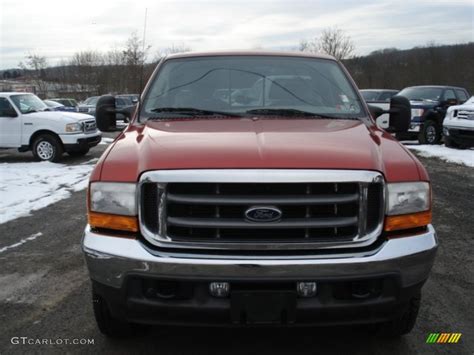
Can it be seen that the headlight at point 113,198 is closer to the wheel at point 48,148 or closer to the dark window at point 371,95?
the wheel at point 48,148

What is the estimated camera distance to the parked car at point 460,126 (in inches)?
495

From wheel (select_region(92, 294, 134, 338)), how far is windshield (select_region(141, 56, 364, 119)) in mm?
1420

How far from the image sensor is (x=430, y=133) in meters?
15.1

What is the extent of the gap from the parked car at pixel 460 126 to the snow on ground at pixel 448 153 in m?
0.27

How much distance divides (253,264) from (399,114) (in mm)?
2435

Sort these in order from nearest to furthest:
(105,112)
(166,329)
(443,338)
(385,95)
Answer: (443,338) < (166,329) < (105,112) < (385,95)

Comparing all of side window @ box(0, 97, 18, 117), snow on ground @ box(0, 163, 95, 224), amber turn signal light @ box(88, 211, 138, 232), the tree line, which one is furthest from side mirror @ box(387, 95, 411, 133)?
the tree line

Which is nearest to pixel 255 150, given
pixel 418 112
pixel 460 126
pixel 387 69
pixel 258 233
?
pixel 258 233

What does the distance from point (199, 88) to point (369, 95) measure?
15651mm

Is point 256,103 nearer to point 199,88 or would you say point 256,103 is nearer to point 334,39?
point 199,88

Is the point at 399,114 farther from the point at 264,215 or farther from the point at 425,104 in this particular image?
the point at 425,104

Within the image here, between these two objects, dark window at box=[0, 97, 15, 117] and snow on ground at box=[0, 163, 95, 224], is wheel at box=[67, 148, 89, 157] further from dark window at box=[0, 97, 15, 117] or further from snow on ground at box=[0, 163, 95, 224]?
dark window at box=[0, 97, 15, 117]

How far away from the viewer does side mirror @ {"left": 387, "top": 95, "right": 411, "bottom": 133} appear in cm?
423

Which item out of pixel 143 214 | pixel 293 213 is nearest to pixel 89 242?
pixel 143 214
